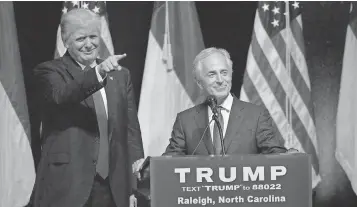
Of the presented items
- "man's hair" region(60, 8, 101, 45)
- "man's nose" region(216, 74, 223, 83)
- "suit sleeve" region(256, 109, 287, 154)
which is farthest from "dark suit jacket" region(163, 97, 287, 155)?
"man's hair" region(60, 8, 101, 45)

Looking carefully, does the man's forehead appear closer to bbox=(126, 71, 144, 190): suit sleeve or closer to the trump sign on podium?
bbox=(126, 71, 144, 190): suit sleeve

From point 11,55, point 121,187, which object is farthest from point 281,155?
point 11,55

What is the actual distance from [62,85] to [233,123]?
73 cm

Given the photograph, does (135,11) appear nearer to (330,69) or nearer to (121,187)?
(330,69)

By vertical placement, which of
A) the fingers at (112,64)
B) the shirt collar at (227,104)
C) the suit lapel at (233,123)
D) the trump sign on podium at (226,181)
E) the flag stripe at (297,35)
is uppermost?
the flag stripe at (297,35)

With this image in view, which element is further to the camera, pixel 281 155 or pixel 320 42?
pixel 320 42

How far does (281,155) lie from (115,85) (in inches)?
36.9

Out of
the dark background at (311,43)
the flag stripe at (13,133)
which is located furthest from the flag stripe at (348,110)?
the flag stripe at (13,133)

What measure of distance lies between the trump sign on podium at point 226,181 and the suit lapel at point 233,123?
39 centimetres

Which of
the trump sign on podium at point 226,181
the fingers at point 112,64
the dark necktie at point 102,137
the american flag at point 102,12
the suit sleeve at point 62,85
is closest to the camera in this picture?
the trump sign on podium at point 226,181

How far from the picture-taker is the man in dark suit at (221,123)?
2246 mm

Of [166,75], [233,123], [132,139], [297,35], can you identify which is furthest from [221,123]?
[297,35]

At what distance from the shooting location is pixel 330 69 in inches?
170

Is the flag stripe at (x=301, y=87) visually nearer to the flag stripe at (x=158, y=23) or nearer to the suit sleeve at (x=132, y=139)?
the flag stripe at (x=158, y=23)
